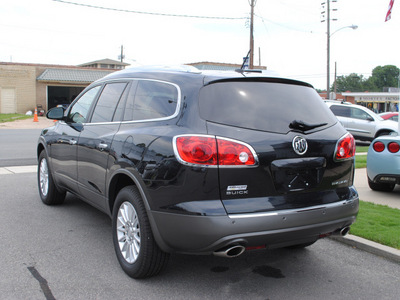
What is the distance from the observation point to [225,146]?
3195 millimetres

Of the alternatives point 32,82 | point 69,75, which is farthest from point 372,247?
point 69,75

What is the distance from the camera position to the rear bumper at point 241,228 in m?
3.12

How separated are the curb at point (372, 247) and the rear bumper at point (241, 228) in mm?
1266

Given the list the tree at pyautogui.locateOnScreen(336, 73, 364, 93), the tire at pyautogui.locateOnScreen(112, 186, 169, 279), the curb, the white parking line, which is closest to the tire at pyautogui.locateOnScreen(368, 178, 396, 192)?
the curb

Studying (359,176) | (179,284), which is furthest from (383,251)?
(359,176)

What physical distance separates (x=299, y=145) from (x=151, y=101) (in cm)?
143

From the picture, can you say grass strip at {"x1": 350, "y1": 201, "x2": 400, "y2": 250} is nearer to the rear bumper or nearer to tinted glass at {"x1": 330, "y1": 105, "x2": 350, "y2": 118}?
the rear bumper

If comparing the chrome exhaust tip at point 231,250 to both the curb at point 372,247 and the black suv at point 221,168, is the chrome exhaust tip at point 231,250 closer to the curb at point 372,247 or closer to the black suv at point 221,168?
the black suv at point 221,168

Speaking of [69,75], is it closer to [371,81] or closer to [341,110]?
[341,110]

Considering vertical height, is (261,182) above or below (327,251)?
above

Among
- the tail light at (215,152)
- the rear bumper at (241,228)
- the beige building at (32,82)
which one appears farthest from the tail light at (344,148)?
the beige building at (32,82)

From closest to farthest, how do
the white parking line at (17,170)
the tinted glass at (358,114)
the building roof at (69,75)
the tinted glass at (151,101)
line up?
the tinted glass at (151,101) → the white parking line at (17,170) → the tinted glass at (358,114) → the building roof at (69,75)

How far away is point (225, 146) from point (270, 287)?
4.51 ft

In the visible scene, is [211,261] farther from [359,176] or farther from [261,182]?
[359,176]
